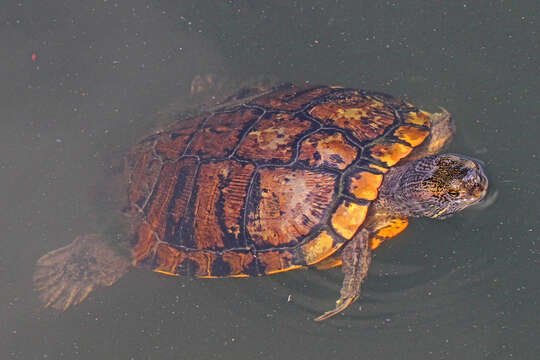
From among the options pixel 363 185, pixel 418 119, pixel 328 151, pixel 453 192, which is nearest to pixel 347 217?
pixel 363 185

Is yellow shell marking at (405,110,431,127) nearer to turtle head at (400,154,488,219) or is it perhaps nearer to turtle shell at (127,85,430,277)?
turtle shell at (127,85,430,277)

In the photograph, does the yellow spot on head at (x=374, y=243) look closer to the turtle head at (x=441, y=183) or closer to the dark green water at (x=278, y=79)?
the dark green water at (x=278, y=79)

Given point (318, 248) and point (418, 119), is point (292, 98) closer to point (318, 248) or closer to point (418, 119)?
point (418, 119)

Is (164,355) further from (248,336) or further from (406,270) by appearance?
(406,270)

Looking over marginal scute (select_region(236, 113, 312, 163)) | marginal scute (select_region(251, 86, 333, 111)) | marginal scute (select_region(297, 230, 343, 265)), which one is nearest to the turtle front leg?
marginal scute (select_region(297, 230, 343, 265))

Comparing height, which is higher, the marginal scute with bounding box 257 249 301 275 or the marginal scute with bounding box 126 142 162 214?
the marginal scute with bounding box 126 142 162 214

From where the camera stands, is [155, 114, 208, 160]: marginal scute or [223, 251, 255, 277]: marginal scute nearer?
[223, 251, 255, 277]: marginal scute

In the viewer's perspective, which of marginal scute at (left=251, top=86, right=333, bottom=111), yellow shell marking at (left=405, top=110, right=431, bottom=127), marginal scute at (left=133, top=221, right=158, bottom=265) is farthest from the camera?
marginal scute at (left=133, top=221, right=158, bottom=265)
